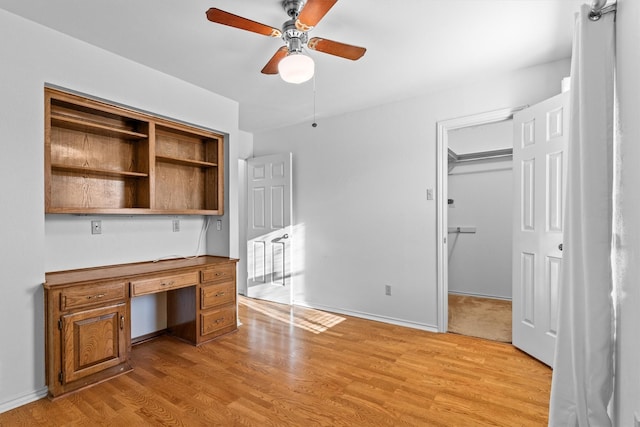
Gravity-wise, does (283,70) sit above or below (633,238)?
above

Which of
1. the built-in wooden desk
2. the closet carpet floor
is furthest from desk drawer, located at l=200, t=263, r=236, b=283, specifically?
the closet carpet floor

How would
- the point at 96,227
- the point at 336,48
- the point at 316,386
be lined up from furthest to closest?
the point at 96,227
the point at 316,386
the point at 336,48

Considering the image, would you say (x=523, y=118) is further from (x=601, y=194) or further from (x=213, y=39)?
(x=213, y=39)

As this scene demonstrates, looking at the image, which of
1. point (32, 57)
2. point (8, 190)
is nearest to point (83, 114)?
point (32, 57)

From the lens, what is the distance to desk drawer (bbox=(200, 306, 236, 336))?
3.10m

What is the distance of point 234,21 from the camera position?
174 centimetres

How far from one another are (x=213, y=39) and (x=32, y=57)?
1223mm

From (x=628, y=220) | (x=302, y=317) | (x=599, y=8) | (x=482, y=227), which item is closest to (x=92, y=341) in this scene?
(x=302, y=317)

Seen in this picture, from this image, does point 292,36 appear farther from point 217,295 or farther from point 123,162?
point 217,295

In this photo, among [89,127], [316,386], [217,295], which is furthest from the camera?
[217,295]

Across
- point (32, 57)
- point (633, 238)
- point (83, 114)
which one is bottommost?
point (633, 238)

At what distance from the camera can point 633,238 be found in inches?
30.4

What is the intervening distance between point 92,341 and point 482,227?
485 cm

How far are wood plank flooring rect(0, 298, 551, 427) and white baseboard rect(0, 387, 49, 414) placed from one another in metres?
0.04
